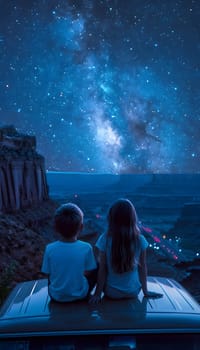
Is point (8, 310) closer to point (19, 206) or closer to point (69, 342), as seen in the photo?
point (69, 342)

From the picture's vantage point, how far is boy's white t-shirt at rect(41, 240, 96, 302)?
11.2 ft

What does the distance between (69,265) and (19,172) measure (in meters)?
44.3

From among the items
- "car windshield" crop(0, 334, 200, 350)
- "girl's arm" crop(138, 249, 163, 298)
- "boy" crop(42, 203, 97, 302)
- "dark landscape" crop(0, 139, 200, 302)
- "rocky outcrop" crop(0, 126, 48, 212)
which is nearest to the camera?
A: "car windshield" crop(0, 334, 200, 350)

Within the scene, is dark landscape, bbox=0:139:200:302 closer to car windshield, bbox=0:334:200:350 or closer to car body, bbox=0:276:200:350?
car body, bbox=0:276:200:350

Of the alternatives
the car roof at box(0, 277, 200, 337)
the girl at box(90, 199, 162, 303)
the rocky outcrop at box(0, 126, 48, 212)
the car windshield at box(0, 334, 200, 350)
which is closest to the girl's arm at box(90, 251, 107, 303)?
the girl at box(90, 199, 162, 303)

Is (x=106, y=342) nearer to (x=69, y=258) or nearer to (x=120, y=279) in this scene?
(x=120, y=279)

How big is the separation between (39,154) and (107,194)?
12231 centimetres

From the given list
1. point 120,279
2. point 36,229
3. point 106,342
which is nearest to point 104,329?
point 106,342

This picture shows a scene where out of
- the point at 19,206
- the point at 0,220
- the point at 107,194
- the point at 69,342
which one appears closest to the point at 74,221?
the point at 69,342

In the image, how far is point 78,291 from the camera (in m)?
3.38

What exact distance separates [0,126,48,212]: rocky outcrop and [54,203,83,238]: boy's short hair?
33125 millimetres

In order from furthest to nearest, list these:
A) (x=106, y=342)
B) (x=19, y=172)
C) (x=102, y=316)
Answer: (x=19, y=172), (x=102, y=316), (x=106, y=342)

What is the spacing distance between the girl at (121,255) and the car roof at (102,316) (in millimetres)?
191

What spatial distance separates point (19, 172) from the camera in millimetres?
47281
